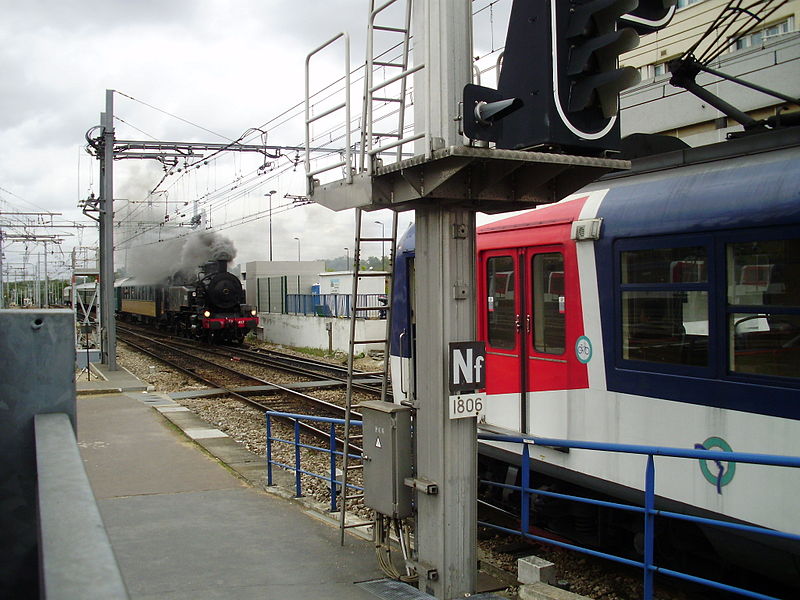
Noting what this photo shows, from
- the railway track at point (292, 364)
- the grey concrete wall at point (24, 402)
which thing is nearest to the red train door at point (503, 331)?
the grey concrete wall at point (24, 402)

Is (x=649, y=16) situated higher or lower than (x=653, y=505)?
higher

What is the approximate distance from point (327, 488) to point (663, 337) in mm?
5470

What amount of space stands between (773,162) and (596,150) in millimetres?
1308

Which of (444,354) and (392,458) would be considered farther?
(392,458)

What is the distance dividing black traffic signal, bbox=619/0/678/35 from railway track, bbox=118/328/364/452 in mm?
7604

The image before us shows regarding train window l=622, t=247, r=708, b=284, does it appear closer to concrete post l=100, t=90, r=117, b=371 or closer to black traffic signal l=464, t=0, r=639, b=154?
black traffic signal l=464, t=0, r=639, b=154

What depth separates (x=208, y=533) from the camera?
6789 millimetres

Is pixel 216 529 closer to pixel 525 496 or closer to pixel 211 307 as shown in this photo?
pixel 525 496

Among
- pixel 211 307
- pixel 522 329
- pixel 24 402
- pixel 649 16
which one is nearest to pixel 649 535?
pixel 522 329

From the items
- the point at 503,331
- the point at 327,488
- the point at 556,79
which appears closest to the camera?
the point at 556,79

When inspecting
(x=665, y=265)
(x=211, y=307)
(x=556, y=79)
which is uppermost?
(x=556, y=79)

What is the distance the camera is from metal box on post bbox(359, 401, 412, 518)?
5406 millimetres

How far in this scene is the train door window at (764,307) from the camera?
4734mm

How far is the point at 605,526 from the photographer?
20.9 feet
